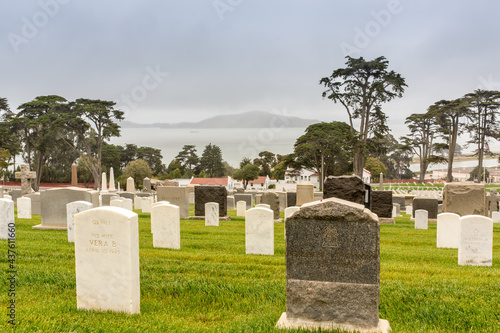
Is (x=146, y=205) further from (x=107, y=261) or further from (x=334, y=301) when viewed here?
(x=334, y=301)

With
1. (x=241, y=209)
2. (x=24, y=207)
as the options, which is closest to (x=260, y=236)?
(x=241, y=209)

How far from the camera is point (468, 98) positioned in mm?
49406

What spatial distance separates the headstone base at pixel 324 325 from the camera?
438 cm

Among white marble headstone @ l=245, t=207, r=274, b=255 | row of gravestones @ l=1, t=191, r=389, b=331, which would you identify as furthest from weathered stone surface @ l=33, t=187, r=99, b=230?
row of gravestones @ l=1, t=191, r=389, b=331

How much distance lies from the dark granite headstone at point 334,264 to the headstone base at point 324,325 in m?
0.03

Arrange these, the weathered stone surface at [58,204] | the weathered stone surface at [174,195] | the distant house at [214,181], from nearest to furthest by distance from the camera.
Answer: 1. the weathered stone surface at [58,204]
2. the weathered stone surface at [174,195]
3. the distant house at [214,181]

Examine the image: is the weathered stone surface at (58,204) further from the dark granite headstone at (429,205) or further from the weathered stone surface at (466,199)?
the weathered stone surface at (466,199)

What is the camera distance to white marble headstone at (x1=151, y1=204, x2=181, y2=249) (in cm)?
955

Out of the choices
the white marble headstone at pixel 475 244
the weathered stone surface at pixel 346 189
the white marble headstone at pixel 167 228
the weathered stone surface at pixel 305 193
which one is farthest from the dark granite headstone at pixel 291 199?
the white marble headstone at pixel 475 244

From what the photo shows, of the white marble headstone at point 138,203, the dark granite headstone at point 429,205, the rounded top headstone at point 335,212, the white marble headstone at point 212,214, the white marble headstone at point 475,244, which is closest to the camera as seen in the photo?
the rounded top headstone at point 335,212

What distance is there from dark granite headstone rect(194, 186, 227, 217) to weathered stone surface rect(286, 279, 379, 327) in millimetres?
13188

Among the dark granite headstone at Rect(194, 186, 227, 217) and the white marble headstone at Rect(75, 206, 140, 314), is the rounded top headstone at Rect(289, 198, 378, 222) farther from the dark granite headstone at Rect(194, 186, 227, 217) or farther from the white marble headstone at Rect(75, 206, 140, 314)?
the dark granite headstone at Rect(194, 186, 227, 217)

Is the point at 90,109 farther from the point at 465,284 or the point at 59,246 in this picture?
the point at 465,284

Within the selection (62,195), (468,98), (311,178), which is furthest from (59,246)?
(311,178)
